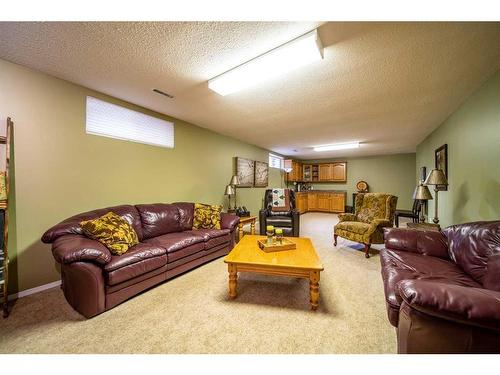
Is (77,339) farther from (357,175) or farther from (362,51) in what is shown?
(357,175)

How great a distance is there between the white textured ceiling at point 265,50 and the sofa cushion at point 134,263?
187 centimetres

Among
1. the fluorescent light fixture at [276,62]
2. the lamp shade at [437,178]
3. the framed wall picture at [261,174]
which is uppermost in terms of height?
the fluorescent light fixture at [276,62]

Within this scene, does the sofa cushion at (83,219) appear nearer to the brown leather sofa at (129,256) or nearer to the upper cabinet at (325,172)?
the brown leather sofa at (129,256)

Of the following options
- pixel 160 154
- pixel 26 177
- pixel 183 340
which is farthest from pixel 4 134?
pixel 183 340

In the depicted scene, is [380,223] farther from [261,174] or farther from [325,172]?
[325,172]

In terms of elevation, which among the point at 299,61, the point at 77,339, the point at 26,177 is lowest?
the point at 77,339

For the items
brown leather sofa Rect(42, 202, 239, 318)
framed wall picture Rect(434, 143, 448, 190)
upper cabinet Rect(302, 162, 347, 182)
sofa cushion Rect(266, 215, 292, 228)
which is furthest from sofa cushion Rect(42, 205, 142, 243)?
upper cabinet Rect(302, 162, 347, 182)

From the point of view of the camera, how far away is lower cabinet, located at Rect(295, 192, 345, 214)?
304 inches

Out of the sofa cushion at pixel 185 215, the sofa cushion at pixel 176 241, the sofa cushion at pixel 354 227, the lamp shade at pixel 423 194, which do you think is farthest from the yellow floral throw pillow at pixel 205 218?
the lamp shade at pixel 423 194

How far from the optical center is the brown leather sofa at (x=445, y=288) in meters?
0.87

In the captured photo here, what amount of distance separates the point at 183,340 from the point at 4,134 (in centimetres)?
252

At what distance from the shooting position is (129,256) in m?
1.89

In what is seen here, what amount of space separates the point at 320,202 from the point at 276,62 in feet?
23.8
